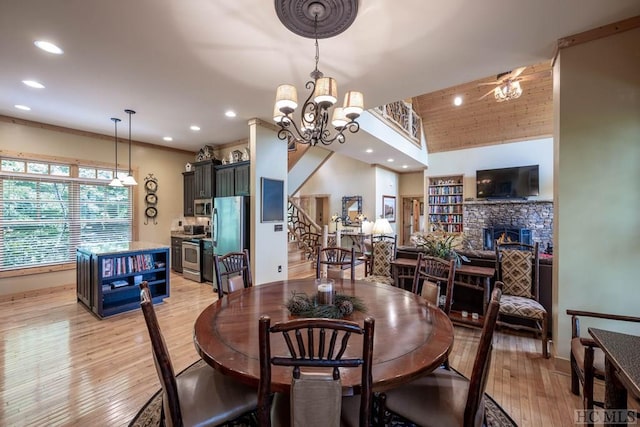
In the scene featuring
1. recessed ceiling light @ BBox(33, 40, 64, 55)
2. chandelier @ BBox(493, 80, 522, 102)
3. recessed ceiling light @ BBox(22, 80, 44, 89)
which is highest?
chandelier @ BBox(493, 80, 522, 102)

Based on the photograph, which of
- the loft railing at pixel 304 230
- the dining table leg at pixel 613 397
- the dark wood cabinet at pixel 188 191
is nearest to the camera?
the dining table leg at pixel 613 397

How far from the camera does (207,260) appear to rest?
533 centimetres

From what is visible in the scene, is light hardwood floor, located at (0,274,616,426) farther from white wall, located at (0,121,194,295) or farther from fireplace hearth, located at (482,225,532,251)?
fireplace hearth, located at (482,225,532,251)

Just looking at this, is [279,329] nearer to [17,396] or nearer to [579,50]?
[17,396]

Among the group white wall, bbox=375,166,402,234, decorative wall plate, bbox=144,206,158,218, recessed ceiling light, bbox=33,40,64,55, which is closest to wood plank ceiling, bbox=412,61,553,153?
white wall, bbox=375,166,402,234

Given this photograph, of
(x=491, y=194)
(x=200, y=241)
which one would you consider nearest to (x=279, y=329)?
(x=200, y=241)

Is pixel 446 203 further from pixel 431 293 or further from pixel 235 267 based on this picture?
pixel 235 267

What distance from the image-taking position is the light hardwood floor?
6.32ft

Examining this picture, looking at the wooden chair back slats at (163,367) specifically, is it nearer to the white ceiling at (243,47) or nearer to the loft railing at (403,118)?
the white ceiling at (243,47)

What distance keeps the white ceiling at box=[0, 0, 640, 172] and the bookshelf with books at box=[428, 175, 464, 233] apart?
5.89 m

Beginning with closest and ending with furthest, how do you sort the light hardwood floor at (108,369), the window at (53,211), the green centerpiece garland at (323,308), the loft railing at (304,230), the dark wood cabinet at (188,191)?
the green centerpiece garland at (323,308) → the light hardwood floor at (108,369) → the window at (53,211) → the dark wood cabinet at (188,191) → the loft railing at (304,230)

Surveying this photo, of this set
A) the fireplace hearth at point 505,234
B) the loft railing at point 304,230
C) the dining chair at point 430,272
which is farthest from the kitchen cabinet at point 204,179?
the fireplace hearth at point 505,234

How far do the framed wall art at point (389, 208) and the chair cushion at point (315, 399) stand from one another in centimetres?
827

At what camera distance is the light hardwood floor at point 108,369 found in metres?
1.93
